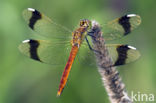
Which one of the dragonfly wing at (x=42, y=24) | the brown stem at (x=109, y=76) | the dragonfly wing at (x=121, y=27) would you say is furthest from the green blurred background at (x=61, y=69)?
the brown stem at (x=109, y=76)

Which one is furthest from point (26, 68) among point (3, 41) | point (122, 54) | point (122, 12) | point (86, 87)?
point (122, 54)

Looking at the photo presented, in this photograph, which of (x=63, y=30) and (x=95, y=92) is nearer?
(x=63, y=30)

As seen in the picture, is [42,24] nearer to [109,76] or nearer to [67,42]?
[67,42]

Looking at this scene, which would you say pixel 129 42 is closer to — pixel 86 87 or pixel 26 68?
pixel 86 87

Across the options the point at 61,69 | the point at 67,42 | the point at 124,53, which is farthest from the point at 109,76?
the point at 61,69

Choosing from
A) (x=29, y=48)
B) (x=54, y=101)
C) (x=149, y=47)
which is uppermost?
(x=29, y=48)
